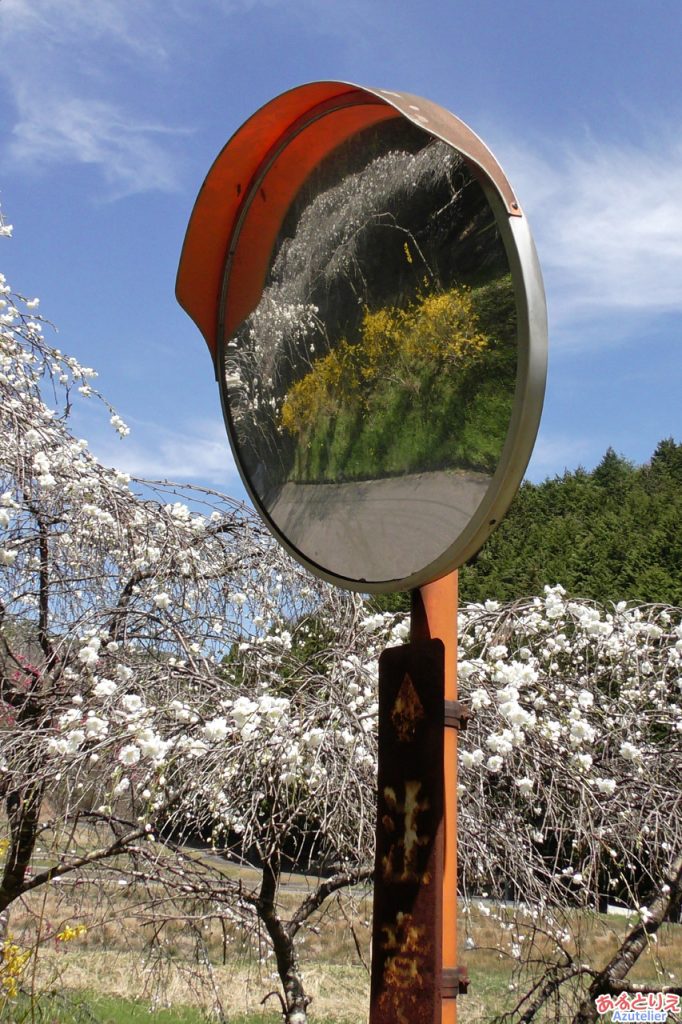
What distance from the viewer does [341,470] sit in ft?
4.75

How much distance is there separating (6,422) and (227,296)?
297 cm

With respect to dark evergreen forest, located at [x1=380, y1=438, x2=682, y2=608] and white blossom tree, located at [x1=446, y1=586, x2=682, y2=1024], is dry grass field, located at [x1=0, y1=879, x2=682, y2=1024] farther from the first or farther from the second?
dark evergreen forest, located at [x1=380, y1=438, x2=682, y2=608]

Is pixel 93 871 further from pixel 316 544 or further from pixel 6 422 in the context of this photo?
pixel 316 544

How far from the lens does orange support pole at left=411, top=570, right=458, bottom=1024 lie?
1.15 metres

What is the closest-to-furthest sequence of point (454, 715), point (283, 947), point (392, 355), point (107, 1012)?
point (454, 715) < point (392, 355) < point (283, 947) < point (107, 1012)

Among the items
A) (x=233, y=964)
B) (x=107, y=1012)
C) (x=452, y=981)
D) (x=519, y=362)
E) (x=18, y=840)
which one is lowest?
(x=233, y=964)

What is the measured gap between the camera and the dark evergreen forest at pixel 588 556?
882 centimetres

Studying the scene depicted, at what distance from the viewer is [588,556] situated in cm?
952

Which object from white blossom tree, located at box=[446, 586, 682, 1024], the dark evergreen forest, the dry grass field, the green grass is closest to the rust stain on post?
white blossom tree, located at box=[446, 586, 682, 1024]

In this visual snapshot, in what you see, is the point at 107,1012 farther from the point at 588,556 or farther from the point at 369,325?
the point at 588,556

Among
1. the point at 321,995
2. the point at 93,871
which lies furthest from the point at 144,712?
the point at 321,995

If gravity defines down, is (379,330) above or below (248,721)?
above
